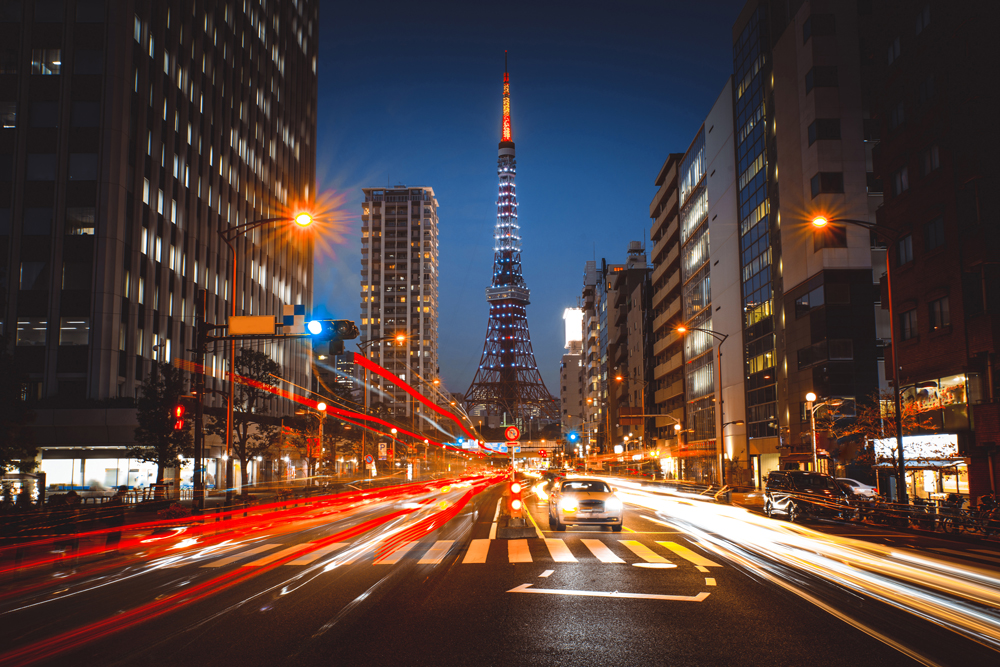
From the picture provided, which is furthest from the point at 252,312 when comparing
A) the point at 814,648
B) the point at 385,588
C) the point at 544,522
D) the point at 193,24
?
the point at 814,648

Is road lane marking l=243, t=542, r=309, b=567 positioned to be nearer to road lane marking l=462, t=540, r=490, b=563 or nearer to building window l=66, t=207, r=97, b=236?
road lane marking l=462, t=540, r=490, b=563

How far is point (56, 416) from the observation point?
46.4 m

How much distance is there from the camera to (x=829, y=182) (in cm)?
5062

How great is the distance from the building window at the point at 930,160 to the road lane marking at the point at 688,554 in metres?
24.9

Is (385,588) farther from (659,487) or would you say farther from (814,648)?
(659,487)

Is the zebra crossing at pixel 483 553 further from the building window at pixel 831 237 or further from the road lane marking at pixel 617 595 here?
the building window at pixel 831 237

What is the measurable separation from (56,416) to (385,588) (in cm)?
4201

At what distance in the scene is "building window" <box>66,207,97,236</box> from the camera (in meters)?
50.1

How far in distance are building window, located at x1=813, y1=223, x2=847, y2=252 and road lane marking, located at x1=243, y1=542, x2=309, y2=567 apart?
41.4 metres

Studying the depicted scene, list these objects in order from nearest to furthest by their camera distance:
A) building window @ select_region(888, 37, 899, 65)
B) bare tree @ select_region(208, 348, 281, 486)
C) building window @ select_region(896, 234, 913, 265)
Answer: building window @ select_region(896, 234, 913, 265), building window @ select_region(888, 37, 899, 65), bare tree @ select_region(208, 348, 281, 486)

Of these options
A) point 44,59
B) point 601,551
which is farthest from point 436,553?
point 44,59

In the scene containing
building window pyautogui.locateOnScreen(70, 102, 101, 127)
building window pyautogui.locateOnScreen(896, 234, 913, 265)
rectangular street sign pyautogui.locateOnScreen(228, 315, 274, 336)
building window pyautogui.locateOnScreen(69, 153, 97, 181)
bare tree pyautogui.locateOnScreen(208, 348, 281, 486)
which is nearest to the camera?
rectangular street sign pyautogui.locateOnScreen(228, 315, 274, 336)

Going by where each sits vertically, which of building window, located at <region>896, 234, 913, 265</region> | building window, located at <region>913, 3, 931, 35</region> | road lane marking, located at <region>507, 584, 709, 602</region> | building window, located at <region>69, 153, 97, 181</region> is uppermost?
building window, located at <region>913, 3, 931, 35</region>

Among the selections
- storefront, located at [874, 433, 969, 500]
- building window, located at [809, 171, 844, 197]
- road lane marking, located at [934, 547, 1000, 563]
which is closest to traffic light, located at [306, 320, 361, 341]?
road lane marking, located at [934, 547, 1000, 563]
